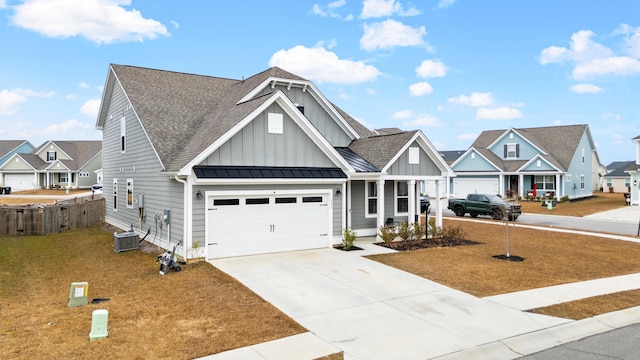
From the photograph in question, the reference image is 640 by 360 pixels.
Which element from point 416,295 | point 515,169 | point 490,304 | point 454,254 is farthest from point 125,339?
point 515,169

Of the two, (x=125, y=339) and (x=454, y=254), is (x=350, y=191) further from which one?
(x=125, y=339)

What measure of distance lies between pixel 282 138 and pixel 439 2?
1215 cm

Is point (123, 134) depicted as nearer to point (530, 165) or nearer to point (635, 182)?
point (530, 165)

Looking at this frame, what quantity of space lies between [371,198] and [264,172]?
20.2 ft

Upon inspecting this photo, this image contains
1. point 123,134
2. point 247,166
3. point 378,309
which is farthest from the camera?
point 123,134

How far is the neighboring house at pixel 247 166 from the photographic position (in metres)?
13.6

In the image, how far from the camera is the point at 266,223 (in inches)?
572

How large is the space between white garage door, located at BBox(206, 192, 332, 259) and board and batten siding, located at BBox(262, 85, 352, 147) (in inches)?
191

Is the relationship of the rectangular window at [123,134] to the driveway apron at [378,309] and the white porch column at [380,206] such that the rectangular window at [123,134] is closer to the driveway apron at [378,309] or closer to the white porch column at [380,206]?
the driveway apron at [378,309]

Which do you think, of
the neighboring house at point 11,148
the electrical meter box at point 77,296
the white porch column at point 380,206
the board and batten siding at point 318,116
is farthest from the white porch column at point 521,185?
the neighboring house at point 11,148

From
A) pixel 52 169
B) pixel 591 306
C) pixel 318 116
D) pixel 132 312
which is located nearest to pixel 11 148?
pixel 52 169

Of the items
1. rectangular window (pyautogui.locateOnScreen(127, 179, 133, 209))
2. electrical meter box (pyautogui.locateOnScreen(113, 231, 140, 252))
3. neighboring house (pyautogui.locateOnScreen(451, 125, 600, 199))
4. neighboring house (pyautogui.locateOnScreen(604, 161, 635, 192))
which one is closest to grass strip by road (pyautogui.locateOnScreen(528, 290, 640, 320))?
electrical meter box (pyautogui.locateOnScreen(113, 231, 140, 252))

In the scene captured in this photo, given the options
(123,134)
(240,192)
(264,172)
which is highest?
(123,134)

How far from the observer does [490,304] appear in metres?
9.41
